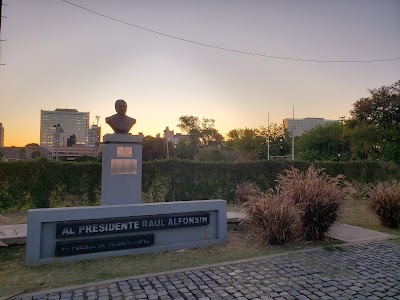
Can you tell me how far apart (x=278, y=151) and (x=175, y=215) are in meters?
46.9

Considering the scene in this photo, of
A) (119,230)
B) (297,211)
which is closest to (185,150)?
(297,211)

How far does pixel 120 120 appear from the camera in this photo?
757cm

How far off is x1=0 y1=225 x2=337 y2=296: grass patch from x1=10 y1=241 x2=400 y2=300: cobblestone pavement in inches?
13.3

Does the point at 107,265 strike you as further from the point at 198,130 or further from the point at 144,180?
the point at 198,130

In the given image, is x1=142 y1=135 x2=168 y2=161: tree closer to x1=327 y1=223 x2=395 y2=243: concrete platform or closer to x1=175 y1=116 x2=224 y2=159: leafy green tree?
x1=175 y1=116 x2=224 y2=159: leafy green tree

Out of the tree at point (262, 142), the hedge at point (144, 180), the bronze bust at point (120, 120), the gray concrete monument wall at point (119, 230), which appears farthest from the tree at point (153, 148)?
the gray concrete monument wall at point (119, 230)

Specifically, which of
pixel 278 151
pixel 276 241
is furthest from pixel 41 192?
pixel 278 151

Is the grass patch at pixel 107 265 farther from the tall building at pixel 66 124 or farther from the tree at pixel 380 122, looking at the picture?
the tall building at pixel 66 124

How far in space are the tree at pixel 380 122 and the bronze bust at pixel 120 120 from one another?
55.1 feet

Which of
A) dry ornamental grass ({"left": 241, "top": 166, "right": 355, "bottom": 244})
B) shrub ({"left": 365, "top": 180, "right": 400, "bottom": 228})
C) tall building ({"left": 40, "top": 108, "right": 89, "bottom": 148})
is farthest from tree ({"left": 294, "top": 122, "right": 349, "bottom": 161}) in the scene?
tall building ({"left": 40, "top": 108, "right": 89, "bottom": 148})

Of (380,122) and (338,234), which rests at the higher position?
(380,122)

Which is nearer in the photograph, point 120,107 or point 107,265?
point 107,265

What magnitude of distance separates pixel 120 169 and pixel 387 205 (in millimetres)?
6553

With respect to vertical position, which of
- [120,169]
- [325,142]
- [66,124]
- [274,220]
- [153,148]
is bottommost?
[274,220]
